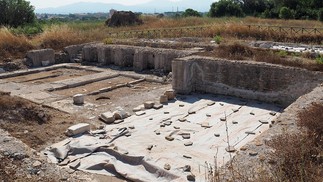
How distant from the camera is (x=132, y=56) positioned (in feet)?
54.1

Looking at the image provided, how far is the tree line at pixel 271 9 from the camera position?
115ft

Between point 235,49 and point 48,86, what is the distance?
7470mm

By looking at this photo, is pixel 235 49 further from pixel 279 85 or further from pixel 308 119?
pixel 308 119

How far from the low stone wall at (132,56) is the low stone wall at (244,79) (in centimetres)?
216

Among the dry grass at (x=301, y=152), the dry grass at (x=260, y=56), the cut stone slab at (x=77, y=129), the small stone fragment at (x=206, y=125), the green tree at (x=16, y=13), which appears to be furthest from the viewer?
the green tree at (x=16, y=13)

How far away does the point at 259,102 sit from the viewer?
11.1 meters

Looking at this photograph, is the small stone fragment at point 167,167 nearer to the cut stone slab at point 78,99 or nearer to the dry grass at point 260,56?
the cut stone slab at point 78,99

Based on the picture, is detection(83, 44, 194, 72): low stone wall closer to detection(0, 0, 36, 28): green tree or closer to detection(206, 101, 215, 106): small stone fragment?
detection(206, 101, 215, 106): small stone fragment

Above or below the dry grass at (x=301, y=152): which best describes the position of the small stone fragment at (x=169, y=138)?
below

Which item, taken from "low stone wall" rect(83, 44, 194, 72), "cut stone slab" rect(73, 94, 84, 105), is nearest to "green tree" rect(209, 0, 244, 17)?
"low stone wall" rect(83, 44, 194, 72)

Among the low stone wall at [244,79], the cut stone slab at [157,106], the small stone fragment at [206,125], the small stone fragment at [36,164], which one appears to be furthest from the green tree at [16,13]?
the small stone fragment at [36,164]

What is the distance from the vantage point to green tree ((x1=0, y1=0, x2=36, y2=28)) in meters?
29.1

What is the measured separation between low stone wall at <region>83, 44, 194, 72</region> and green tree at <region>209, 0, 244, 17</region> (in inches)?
1097

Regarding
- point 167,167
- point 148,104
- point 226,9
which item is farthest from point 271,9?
point 167,167
